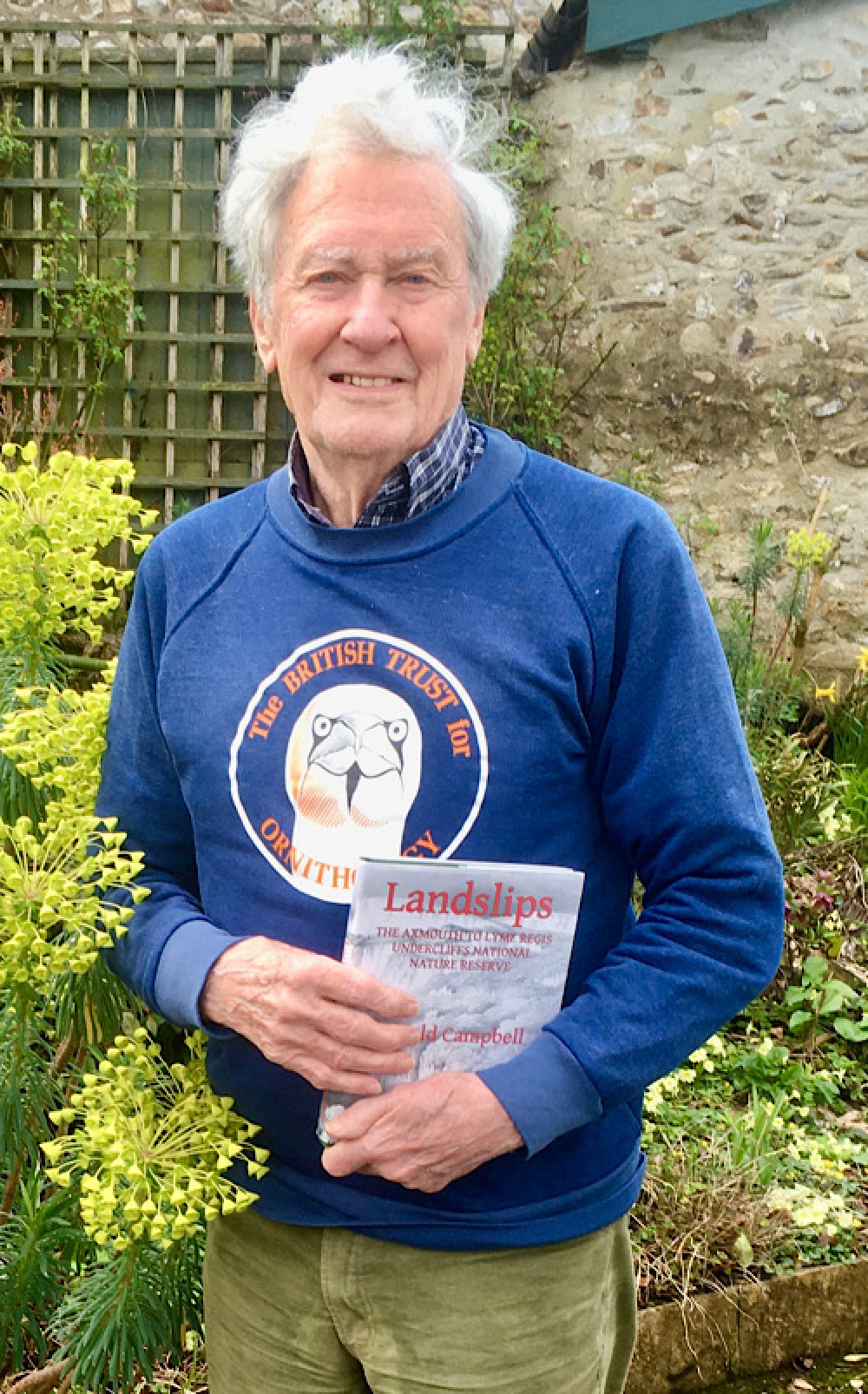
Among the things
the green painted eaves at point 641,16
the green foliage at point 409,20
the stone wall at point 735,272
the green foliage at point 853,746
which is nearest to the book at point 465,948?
the green foliage at point 853,746

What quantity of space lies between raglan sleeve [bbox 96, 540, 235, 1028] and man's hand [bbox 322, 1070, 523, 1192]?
0.26 m

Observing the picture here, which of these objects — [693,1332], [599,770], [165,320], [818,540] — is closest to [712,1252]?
[693,1332]

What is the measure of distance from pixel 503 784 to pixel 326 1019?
0.30 metres

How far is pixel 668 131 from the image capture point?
620 centimetres

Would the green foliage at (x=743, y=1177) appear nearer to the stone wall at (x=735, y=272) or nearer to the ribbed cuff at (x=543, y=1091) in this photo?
the ribbed cuff at (x=543, y=1091)

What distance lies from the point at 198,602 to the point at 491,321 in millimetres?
5124

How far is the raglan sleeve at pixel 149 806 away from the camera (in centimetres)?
153

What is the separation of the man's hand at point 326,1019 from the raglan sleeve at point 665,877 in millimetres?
112

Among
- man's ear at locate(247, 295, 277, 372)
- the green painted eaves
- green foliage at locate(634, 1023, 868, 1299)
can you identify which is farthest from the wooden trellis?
man's ear at locate(247, 295, 277, 372)

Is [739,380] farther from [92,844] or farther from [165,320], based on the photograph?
[92,844]

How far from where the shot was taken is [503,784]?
140cm

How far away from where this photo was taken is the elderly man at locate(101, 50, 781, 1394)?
137 cm

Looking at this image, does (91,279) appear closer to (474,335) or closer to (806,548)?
(806,548)

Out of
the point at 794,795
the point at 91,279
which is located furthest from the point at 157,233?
the point at 794,795
